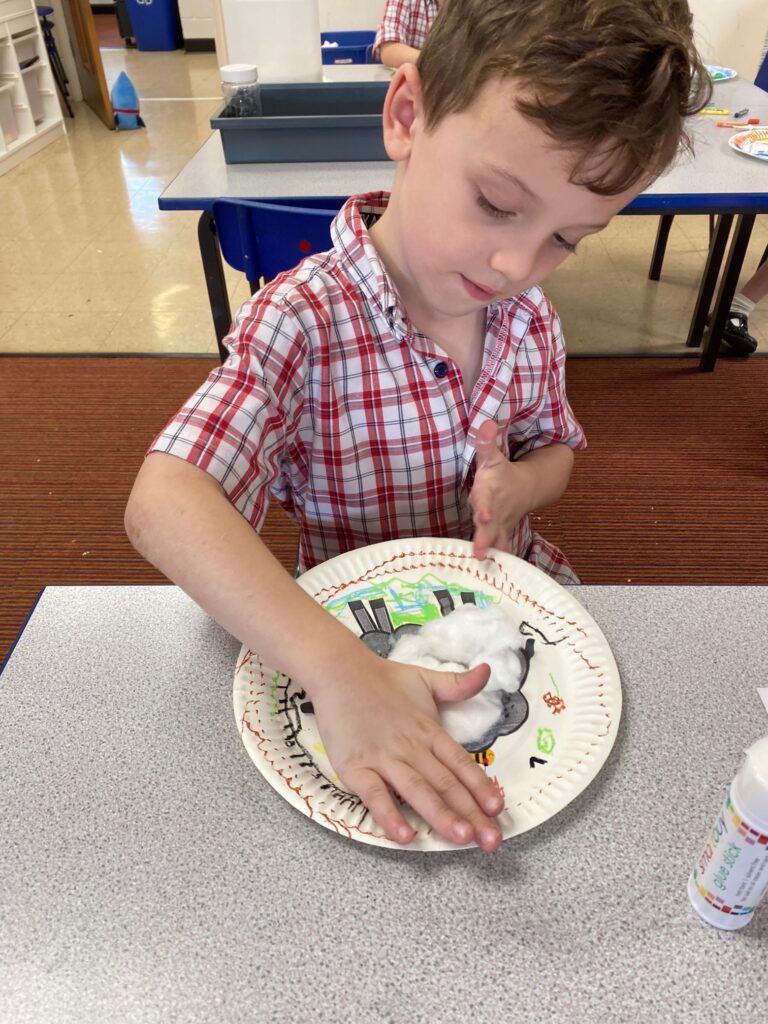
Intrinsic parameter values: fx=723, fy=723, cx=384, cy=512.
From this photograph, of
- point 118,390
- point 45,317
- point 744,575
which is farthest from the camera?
point 45,317

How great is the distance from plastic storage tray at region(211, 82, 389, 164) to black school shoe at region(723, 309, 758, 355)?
57.6 inches

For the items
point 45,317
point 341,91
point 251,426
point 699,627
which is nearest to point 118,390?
point 45,317

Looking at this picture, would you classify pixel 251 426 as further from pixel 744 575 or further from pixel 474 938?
pixel 744 575

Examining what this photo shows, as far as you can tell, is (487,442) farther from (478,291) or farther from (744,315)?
(744,315)

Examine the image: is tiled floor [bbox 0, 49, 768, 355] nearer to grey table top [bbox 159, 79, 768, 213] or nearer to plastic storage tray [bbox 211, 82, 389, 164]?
grey table top [bbox 159, 79, 768, 213]

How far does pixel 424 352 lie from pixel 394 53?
7.14 ft

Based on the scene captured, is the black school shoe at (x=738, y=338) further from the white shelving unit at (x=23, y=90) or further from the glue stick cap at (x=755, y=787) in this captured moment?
the white shelving unit at (x=23, y=90)

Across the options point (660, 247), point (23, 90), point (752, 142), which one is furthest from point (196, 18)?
point (752, 142)

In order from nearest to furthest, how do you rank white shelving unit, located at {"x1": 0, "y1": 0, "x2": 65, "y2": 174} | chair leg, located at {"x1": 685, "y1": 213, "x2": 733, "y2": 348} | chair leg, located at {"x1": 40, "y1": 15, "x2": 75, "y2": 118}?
chair leg, located at {"x1": 685, "y1": 213, "x2": 733, "y2": 348} < white shelving unit, located at {"x1": 0, "y1": 0, "x2": 65, "y2": 174} < chair leg, located at {"x1": 40, "y1": 15, "x2": 75, "y2": 118}

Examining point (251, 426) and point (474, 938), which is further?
point (251, 426)

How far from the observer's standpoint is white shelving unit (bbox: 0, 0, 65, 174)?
14.1ft

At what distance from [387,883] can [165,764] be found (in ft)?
0.65

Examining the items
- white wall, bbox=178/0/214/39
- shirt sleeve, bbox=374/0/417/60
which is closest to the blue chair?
shirt sleeve, bbox=374/0/417/60

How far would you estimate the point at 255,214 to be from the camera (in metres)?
1.42
